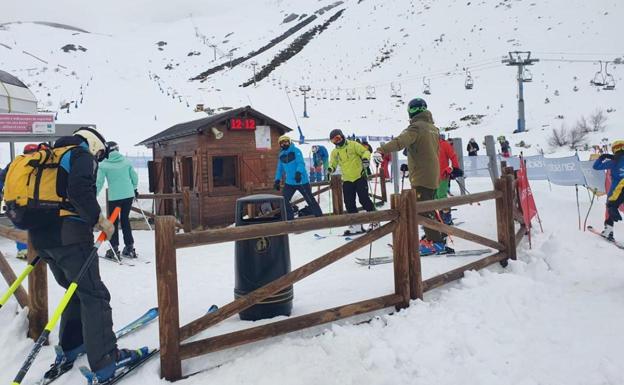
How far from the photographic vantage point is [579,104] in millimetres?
31234

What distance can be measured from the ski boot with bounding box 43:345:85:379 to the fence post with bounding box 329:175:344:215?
7517 mm

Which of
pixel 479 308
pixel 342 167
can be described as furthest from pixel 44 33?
pixel 479 308

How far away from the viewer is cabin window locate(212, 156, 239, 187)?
13.1m

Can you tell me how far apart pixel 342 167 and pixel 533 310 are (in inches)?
183

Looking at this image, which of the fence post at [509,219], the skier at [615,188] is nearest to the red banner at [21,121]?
the fence post at [509,219]

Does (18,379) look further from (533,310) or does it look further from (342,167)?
(342,167)

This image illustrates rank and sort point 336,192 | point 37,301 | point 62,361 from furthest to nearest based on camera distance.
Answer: point 336,192 → point 37,301 → point 62,361

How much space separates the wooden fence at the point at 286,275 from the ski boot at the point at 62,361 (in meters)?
0.89

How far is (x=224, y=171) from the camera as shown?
45.5ft

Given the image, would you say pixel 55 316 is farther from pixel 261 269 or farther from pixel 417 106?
pixel 417 106

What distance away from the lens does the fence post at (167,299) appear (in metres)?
3.16

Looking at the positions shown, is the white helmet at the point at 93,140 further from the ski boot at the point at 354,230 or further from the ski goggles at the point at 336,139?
the ski boot at the point at 354,230

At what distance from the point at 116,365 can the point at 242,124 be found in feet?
31.0

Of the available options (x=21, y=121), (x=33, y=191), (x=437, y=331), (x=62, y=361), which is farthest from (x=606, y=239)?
(x=21, y=121)
